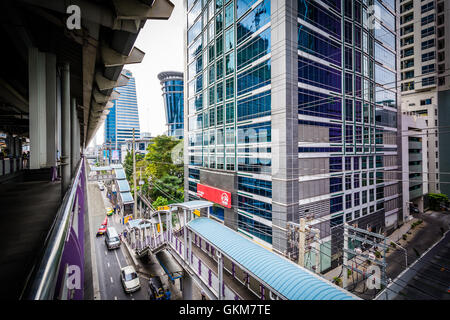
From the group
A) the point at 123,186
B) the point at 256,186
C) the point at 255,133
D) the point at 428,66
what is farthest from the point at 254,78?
the point at 123,186

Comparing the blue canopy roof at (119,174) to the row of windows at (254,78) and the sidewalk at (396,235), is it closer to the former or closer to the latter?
the row of windows at (254,78)

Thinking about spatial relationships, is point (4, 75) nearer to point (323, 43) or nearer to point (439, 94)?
point (323, 43)

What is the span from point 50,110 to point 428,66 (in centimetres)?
3316

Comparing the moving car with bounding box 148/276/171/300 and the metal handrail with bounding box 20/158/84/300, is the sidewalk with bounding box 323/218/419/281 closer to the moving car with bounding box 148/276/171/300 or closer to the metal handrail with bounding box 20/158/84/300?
the moving car with bounding box 148/276/171/300

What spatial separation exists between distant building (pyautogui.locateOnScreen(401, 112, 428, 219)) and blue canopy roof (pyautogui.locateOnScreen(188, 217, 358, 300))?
25.0m

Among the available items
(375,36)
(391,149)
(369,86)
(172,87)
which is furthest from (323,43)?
(172,87)

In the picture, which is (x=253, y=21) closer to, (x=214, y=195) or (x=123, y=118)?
(x=214, y=195)

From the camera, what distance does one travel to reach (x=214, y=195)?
62.3 feet

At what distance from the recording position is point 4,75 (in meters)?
5.78

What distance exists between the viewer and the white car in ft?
38.9

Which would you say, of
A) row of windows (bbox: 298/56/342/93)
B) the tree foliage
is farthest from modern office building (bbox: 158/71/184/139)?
row of windows (bbox: 298/56/342/93)

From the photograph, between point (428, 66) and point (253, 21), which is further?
point (428, 66)

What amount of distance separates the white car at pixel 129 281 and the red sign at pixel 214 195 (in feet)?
28.1

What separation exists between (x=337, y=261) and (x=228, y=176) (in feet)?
36.6
